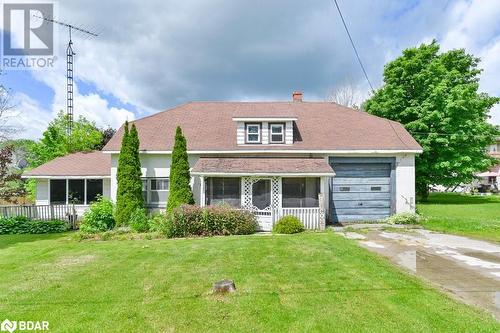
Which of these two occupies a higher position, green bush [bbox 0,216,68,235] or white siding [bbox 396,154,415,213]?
white siding [bbox 396,154,415,213]

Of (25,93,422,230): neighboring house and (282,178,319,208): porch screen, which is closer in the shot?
(25,93,422,230): neighboring house

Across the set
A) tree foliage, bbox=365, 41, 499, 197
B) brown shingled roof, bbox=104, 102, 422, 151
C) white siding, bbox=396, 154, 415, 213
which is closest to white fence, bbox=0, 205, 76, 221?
brown shingled roof, bbox=104, 102, 422, 151

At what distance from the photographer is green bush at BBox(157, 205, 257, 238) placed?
1336cm

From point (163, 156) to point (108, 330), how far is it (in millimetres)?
13053

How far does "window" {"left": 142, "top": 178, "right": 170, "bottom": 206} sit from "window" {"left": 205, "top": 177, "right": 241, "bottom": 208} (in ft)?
8.46

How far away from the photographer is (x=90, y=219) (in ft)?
49.0

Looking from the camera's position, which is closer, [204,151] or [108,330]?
[108,330]

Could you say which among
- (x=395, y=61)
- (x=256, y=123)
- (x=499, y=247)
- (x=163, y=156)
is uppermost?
(x=395, y=61)

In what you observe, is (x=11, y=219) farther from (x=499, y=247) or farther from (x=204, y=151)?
(x=499, y=247)

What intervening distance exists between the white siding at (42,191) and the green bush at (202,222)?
9.48 m

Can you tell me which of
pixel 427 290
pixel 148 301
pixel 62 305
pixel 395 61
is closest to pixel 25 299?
pixel 62 305

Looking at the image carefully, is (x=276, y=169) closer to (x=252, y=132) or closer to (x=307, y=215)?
(x=307, y=215)

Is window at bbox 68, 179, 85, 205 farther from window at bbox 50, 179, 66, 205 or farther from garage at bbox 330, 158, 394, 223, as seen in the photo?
garage at bbox 330, 158, 394, 223

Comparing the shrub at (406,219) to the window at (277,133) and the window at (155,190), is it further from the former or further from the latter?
the window at (155,190)
